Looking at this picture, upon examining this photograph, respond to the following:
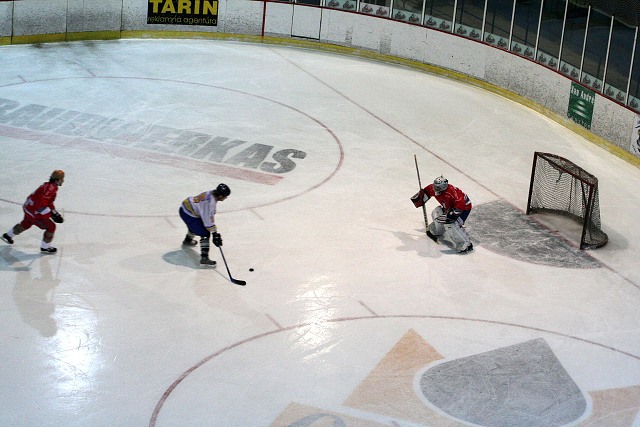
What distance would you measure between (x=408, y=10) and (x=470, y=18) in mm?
1243

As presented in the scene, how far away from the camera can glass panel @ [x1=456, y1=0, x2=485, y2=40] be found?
53.8 feet

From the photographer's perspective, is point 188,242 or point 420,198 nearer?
point 188,242

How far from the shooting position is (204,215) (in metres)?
8.68

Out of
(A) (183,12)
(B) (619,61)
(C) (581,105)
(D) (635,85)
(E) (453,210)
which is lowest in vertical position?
(E) (453,210)

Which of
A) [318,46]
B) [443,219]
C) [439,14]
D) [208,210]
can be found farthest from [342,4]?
[208,210]

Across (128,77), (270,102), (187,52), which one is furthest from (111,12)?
(270,102)

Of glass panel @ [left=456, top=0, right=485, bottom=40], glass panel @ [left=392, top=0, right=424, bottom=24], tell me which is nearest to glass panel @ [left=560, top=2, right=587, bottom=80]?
glass panel @ [left=456, top=0, right=485, bottom=40]

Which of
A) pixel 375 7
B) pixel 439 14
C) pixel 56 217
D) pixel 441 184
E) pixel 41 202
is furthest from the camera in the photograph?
pixel 375 7

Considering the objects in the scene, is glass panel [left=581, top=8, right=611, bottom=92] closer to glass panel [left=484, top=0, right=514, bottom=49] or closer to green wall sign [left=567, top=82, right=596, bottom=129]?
green wall sign [left=567, top=82, right=596, bottom=129]

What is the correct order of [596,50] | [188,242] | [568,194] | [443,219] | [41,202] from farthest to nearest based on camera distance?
[596,50], [568,194], [443,219], [188,242], [41,202]

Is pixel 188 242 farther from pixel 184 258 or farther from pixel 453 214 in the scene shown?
pixel 453 214

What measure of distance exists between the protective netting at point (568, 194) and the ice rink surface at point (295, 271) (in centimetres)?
21

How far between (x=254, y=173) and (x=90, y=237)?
2.63 meters

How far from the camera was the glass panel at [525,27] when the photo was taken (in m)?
15.4
